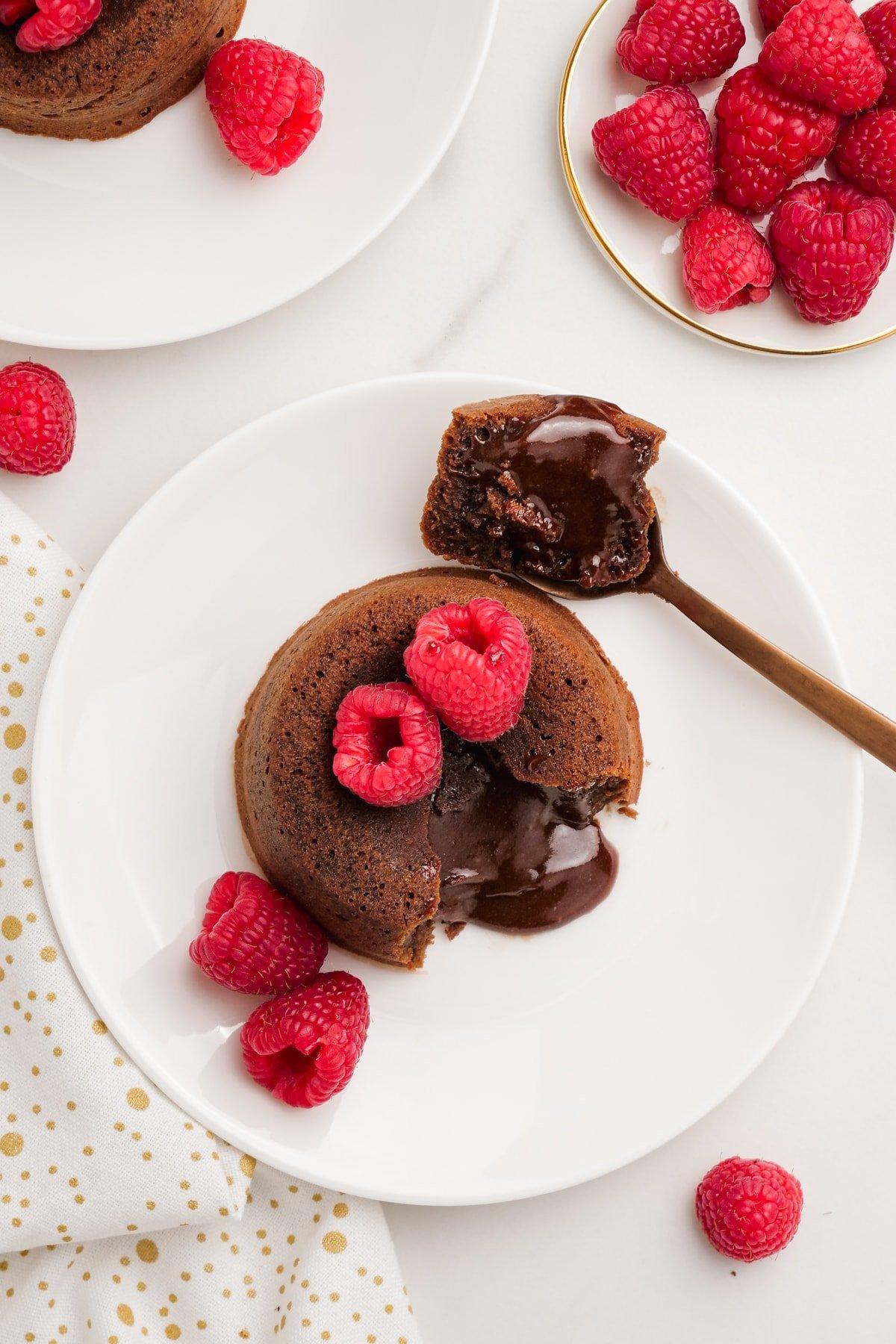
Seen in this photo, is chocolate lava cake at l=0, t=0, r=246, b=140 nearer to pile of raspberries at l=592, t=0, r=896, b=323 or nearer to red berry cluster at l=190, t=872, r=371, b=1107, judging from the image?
pile of raspberries at l=592, t=0, r=896, b=323

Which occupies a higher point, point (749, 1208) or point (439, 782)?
point (439, 782)

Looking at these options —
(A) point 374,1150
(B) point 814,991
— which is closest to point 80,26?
(A) point 374,1150

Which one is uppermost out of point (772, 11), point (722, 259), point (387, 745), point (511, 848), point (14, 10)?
point (772, 11)

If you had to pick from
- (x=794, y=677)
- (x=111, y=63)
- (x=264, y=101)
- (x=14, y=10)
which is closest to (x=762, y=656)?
(x=794, y=677)

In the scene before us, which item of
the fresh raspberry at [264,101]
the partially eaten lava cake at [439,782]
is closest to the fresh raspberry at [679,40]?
the fresh raspberry at [264,101]

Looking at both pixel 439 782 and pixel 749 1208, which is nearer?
pixel 439 782

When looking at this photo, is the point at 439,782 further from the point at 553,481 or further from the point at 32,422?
the point at 32,422
